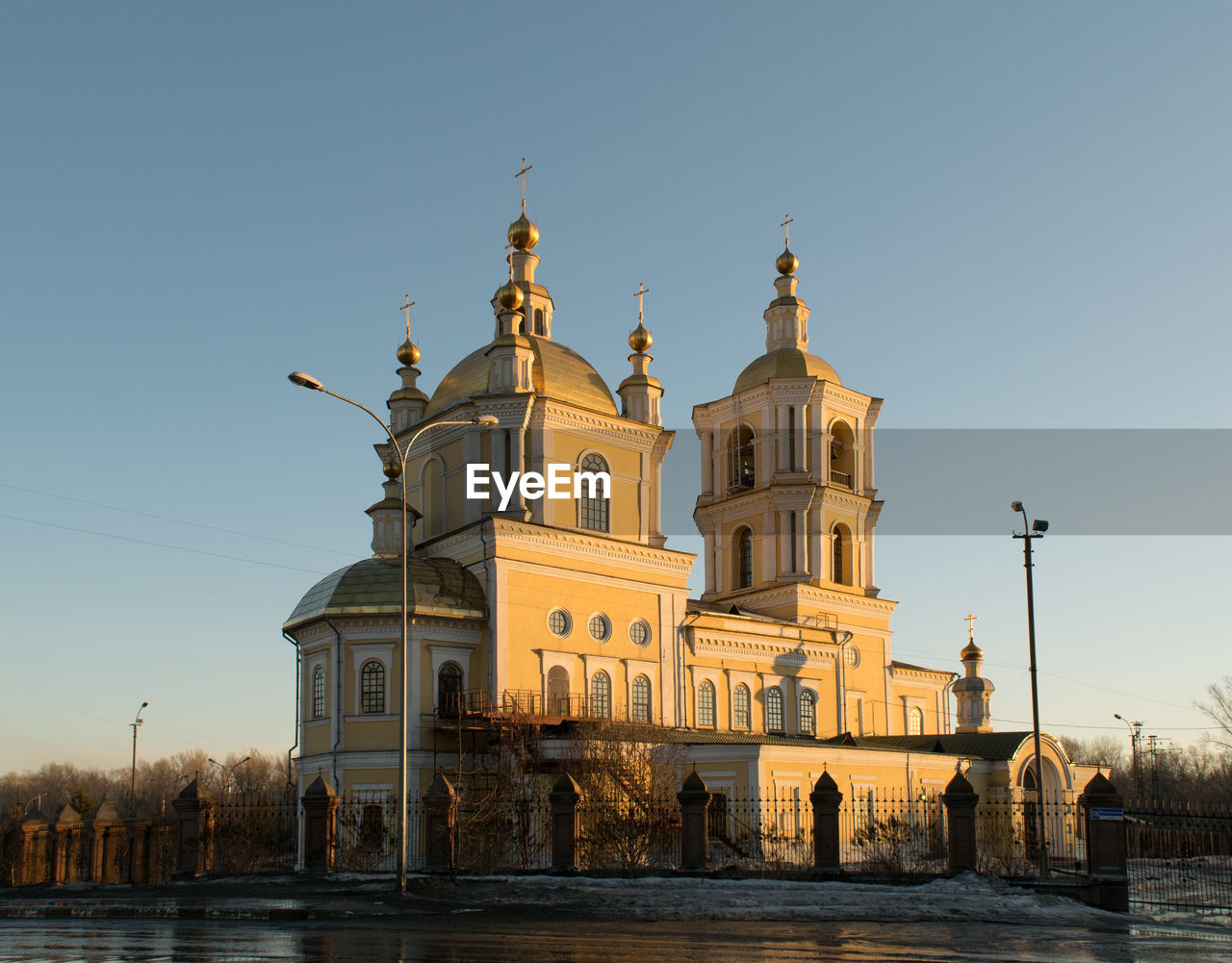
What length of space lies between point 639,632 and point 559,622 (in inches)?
120

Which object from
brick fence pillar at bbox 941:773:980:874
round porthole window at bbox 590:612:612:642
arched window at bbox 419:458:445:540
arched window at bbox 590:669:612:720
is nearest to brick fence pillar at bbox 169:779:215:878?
arched window at bbox 590:669:612:720

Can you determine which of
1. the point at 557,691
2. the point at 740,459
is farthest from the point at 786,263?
the point at 557,691

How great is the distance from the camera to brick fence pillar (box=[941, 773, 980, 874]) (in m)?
22.7

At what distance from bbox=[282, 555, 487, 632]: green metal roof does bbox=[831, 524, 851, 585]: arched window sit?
1723 centimetres

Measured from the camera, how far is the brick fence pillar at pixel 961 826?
74.3 ft

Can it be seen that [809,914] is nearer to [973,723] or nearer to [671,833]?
[671,833]

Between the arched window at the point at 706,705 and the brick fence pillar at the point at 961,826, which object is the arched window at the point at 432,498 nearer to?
the arched window at the point at 706,705

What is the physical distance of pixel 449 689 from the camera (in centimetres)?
3412

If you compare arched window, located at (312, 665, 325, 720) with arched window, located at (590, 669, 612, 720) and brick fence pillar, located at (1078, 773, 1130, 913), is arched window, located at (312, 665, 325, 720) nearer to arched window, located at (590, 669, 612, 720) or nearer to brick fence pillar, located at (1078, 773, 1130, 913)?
arched window, located at (590, 669, 612, 720)

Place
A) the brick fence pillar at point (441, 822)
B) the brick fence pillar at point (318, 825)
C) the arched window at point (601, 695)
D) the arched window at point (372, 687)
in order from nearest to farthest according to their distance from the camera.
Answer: the brick fence pillar at point (441, 822)
the brick fence pillar at point (318, 825)
the arched window at point (372, 687)
the arched window at point (601, 695)

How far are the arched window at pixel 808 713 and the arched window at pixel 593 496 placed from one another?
1027 centimetres

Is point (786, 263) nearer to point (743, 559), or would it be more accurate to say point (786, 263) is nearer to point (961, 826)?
point (743, 559)

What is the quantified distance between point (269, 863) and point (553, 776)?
7888mm

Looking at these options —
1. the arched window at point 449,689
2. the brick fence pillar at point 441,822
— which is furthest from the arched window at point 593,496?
the brick fence pillar at point 441,822
